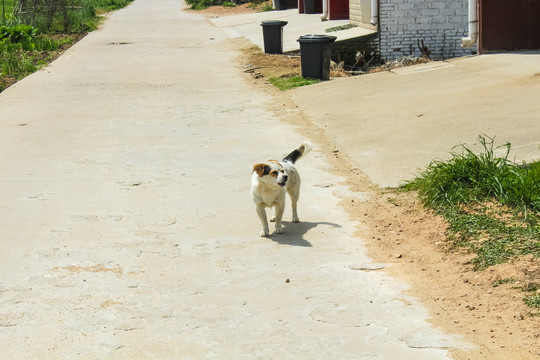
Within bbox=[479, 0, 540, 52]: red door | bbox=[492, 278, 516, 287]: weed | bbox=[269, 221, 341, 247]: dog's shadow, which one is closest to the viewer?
bbox=[492, 278, 516, 287]: weed

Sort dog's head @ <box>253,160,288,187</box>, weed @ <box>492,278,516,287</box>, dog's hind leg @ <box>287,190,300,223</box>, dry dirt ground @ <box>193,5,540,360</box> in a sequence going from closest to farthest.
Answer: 1. dry dirt ground @ <box>193,5,540,360</box>
2. weed @ <box>492,278,516,287</box>
3. dog's head @ <box>253,160,288,187</box>
4. dog's hind leg @ <box>287,190,300,223</box>

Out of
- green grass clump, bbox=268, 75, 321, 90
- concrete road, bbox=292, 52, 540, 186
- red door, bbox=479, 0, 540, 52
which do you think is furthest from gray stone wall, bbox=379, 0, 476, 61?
green grass clump, bbox=268, 75, 321, 90

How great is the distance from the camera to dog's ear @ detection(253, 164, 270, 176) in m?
7.73

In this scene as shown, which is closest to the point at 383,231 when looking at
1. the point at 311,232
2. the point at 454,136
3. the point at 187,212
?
the point at 311,232

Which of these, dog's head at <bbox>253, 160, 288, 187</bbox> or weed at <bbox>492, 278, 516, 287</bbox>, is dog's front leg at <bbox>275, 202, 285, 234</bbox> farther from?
weed at <bbox>492, 278, 516, 287</bbox>

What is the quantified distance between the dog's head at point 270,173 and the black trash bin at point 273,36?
1520cm

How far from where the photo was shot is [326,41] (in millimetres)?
17484

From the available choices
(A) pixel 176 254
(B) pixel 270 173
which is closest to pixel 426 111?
(B) pixel 270 173

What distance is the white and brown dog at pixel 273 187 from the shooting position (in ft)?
25.4

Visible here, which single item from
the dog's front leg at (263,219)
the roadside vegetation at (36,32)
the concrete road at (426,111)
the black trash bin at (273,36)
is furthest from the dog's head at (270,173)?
the black trash bin at (273,36)

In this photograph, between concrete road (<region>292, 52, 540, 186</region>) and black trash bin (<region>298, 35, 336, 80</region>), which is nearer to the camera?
concrete road (<region>292, 52, 540, 186</region>)

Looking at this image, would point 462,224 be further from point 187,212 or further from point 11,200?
point 11,200

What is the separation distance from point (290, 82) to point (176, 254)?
10465 mm

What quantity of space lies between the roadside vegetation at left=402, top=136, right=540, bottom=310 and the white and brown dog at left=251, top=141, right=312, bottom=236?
1373mm
